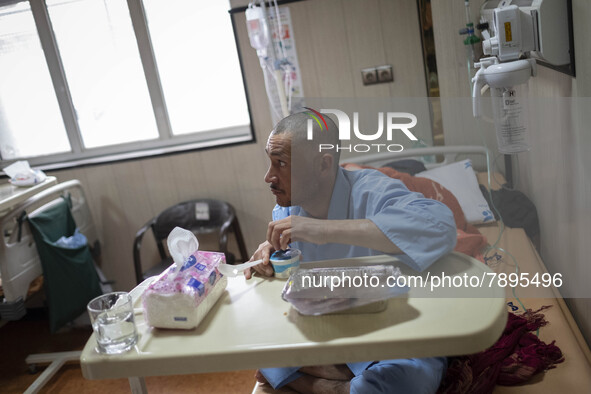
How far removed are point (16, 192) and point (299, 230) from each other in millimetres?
2181

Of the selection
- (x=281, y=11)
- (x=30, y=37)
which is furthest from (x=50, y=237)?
(x=281, y=11)

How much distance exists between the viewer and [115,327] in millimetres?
1080

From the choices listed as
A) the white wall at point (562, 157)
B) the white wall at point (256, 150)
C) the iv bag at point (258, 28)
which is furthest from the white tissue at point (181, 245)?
the white wall at point (256, 150)

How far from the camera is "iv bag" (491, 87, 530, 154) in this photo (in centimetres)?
147

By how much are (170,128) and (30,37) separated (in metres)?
1.04

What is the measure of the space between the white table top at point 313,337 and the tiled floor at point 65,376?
1588mm

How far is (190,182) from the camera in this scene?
3447 millimetres

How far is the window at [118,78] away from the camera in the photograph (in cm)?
339

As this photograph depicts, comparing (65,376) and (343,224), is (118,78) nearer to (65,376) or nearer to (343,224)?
(65,376)

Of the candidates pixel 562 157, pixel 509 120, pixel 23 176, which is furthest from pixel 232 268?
pixel 23 176

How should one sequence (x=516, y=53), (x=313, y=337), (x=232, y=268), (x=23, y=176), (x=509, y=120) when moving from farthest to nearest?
(x=23, y=176) < (x=509, y=120) < (x=516, y=53) < (x=232, y=268) < (x=313, y=337)

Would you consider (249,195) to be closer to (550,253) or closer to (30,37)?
(30,37)

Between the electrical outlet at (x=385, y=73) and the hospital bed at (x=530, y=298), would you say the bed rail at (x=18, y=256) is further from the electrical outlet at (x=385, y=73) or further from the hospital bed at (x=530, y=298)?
the electrical outlet at (x=385, y=73)

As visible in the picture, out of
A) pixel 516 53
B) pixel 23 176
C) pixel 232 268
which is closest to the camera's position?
pixel 232 268
